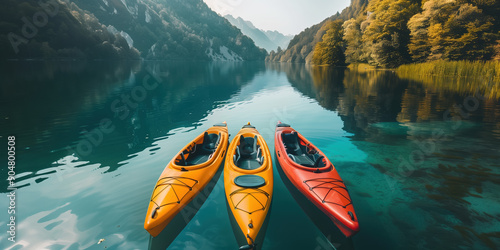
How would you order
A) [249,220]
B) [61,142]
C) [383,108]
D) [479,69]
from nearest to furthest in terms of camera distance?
[249,220]
[61,142]
[383,108]
[479,69]

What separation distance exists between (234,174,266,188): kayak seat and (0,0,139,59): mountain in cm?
8149

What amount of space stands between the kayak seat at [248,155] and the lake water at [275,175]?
1.10 metres

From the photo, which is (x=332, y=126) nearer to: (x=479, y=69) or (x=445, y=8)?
(x=479, y=69)

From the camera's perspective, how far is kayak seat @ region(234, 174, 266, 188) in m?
7.25

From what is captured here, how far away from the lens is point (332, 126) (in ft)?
55.6

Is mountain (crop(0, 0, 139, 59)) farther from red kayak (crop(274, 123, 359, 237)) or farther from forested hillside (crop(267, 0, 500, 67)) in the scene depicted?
forested hillside (crop(267, 0, 500, 67))

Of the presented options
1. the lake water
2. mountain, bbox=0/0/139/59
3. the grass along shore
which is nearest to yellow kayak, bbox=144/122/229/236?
the lake water

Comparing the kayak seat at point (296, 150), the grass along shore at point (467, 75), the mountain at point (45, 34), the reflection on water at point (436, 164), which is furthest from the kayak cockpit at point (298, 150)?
the mountain at point (45, 34)

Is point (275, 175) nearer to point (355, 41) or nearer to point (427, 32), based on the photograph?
point (427, 32)

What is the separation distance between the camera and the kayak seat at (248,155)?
10488 millimetres

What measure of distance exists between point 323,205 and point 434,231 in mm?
3323

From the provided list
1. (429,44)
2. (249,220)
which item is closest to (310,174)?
(249,220)

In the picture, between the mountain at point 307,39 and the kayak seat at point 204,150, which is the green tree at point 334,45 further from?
the kayak seat at point 204,150

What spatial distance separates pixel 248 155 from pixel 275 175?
2112mm
